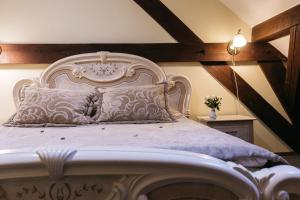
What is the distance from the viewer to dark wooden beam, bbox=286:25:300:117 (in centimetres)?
246

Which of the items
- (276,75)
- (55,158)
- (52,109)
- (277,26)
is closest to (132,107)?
(52,109)

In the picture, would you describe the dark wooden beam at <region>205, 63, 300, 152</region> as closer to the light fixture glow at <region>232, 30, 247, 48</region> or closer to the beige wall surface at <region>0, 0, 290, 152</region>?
the beige wall surface at <region>0, 0, 290, 152</region>

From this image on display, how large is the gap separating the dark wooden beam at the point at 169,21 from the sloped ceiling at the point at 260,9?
54 centimetres

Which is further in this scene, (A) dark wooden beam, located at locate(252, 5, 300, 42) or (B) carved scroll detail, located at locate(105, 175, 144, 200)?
(A) dark wooden beam, located at locate(252, 5, 300, 42)

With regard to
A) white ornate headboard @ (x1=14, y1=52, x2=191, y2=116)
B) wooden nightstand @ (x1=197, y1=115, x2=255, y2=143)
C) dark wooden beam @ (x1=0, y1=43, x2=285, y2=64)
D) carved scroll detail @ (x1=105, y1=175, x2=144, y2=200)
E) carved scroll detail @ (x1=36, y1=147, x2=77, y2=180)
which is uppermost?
dark wooden beam @ (x1=0, y1=43, x2=285, y2=64)

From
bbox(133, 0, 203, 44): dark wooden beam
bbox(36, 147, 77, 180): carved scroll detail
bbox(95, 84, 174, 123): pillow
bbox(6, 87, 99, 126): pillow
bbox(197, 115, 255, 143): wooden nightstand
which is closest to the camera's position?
bbox(36, 147, 77, 180): carved scroll detail

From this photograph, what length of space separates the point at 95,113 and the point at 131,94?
1.24 ft

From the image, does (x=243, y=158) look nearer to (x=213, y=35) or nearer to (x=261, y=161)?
(x=261, y=161)

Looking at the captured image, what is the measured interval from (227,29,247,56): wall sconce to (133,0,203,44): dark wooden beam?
1.13ft

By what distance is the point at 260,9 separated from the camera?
2801 mm

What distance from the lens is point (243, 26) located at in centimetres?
316

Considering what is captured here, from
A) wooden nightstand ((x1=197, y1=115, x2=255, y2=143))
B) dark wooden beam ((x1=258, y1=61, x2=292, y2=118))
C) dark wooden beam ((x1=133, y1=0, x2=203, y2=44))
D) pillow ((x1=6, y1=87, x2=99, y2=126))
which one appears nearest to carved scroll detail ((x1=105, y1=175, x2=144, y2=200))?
pillow ((x1=6, y1=87, x2=99, y2=126))

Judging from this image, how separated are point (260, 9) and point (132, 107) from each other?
5.57 feet

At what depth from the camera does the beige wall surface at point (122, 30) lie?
114 inches
